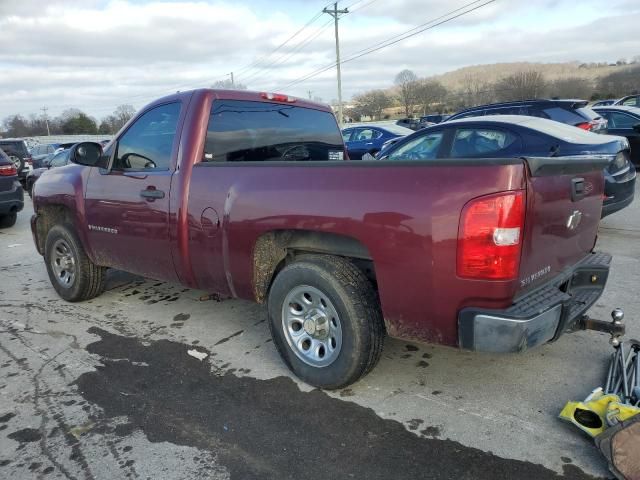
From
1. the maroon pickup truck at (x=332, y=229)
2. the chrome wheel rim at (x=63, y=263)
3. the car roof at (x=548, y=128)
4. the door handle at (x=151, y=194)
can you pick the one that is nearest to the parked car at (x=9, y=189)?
the chrome wheel rim at (x=63, y=263)

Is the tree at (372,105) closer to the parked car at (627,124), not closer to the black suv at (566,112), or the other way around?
the parked car at (627,124)

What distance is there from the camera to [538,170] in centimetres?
258

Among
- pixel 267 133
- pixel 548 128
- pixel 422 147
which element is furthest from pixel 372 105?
pixel 267 133

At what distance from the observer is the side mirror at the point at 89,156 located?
4.55 metres

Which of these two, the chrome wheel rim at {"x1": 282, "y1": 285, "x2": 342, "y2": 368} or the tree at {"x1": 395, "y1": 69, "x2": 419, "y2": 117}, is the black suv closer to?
the chrome wheel rim at {"x1": 282, "y1": 285, "x2": 342, "y2": 368}

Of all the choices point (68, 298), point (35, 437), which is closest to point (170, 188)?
point (35, 437)

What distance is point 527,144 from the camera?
6.36 metres

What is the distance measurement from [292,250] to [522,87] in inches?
2397

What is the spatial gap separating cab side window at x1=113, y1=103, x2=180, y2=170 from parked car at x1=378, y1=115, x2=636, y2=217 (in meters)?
3.12

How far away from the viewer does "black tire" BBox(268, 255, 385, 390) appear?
3.05 meters

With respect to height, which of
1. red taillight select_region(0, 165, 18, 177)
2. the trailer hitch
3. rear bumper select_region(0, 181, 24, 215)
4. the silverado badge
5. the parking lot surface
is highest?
red taillight select_region(0, 165, 18, 177)

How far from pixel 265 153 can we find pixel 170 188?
2.76 feet

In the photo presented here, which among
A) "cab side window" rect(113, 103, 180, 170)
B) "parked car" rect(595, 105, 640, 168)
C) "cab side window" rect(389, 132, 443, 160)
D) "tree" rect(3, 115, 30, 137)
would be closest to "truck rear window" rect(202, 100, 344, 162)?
"cab side window" rect(113, 103, 180, 170)

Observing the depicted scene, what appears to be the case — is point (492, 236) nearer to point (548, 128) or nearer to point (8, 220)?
point (548, 128)
